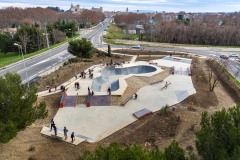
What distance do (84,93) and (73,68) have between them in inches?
503

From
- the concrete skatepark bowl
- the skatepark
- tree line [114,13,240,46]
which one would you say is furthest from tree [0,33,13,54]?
tree line [114,13,240,46]

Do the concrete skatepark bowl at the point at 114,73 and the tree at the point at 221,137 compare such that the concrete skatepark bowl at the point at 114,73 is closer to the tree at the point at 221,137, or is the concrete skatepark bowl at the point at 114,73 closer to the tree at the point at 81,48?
the tree at the point at 81,48

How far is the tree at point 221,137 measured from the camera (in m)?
11.5

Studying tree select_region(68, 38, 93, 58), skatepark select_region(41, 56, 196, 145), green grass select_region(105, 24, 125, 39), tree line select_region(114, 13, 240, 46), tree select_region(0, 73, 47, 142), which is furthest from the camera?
green grass select_region(105, 24, 125, 39)

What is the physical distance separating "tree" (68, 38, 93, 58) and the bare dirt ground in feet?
56.9

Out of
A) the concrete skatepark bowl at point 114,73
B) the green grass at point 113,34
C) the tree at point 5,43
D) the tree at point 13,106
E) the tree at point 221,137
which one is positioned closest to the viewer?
the tree at point 221,137

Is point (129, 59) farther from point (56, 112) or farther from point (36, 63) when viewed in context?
point (56, 112)

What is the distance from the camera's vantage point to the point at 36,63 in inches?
1881

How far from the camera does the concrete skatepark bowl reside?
3500 centimetres

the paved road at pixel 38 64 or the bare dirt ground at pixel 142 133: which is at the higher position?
the paved road at pixel 38 64

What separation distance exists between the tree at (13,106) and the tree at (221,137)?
39.5ft

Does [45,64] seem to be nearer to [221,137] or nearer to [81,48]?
[81,48]

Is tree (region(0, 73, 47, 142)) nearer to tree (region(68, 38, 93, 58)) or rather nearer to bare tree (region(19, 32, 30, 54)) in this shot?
tree (region(68, 38, 93, 58))

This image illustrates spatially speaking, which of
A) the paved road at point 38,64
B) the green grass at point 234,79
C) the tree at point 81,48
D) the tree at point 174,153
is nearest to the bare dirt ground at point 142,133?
the green grass at point 234,79
